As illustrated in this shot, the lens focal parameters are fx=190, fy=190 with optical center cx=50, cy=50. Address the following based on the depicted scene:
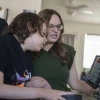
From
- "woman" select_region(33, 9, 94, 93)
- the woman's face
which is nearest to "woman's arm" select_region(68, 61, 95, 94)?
"woman" select_region(33, 9, 94, 93)

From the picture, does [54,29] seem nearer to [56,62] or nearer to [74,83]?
[56,62]

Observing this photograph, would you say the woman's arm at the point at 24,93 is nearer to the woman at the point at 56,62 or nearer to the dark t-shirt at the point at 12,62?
the dark t-shirt at the point at 12,62

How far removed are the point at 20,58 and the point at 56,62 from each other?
0.34 meters

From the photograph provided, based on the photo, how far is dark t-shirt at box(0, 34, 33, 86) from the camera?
0.72m

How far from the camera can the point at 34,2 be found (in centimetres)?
290

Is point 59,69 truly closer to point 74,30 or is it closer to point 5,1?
point 5,1

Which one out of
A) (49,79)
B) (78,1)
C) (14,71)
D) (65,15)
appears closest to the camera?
(14,71)

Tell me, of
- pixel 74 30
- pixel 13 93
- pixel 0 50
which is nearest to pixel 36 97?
pixel 13 93

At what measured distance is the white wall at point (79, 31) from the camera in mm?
7797

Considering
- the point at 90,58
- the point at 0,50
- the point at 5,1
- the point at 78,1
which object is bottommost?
the point at 90,58

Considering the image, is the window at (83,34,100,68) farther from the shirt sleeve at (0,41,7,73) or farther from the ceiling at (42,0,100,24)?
the shirt sleeve at (0,41,7,73)

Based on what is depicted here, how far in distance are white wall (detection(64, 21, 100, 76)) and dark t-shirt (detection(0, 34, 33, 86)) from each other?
23.1 ft

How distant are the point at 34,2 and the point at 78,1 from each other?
2.44 meters

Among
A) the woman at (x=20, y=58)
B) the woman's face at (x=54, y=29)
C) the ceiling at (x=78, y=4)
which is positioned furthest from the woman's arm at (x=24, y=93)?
the ceiling at (x=78, y=4)
